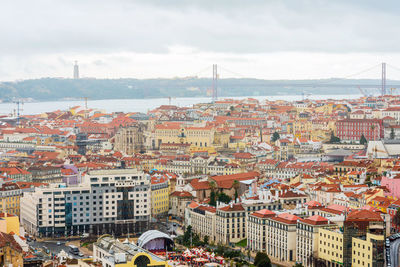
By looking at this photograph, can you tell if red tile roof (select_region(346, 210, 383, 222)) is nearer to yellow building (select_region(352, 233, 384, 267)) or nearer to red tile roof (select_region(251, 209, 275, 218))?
yellow building (select_region(352, 233, 384, 267))

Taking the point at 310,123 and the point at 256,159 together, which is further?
the point at 310,123

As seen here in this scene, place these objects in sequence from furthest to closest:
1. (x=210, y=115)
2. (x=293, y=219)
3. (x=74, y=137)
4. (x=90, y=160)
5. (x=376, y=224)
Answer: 1. (x=210, y=115)
2. (x=74, y=137)
3. (x=90, y=160)
4. (x=293, y=219)
5. (x=376, y=224)

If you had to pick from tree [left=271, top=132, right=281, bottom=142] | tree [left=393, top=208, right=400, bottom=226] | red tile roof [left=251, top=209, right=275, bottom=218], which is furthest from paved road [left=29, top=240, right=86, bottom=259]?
tree [left=271, top=132, right=281, bottom=142]

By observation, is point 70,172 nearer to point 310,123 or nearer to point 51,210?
point 51,210

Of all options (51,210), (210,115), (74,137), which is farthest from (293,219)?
(210,115)

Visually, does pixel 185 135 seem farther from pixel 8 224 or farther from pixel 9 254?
pixel 9 254

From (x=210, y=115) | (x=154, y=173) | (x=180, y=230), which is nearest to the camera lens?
(x=180, y=230)

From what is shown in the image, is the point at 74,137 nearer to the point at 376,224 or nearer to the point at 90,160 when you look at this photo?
the point at 90,160
